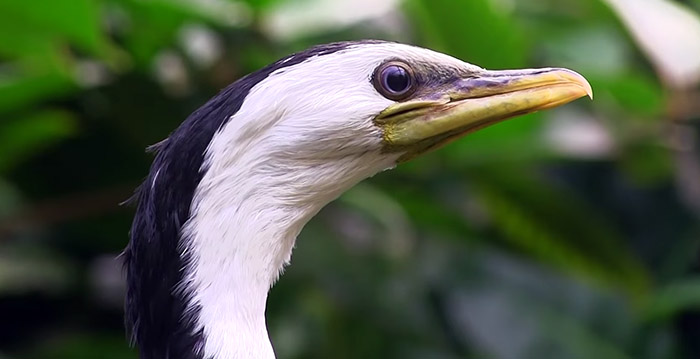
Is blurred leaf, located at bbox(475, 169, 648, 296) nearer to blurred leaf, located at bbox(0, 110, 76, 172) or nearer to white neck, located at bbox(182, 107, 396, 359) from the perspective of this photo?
blurred leaf, located at bbox(0, 110, 76, 172)

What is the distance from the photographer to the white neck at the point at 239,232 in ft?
2.78

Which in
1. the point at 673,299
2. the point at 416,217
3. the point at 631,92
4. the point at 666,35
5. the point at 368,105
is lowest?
the point at 673,299

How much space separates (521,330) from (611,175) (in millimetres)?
387

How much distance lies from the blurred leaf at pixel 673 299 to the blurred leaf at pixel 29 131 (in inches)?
37.9

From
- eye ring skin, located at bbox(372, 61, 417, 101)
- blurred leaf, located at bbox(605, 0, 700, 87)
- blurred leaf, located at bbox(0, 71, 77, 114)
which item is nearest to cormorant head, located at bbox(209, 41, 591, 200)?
eye ring skin, located at bbox(372, 61, 417, 101)

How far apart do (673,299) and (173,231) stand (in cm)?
102

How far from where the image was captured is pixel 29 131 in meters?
1.63

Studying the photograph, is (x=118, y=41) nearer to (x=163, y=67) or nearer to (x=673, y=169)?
(x=163, y=67)

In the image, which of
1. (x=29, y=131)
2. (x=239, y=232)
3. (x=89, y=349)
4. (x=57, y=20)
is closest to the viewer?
(x=239, y=232)

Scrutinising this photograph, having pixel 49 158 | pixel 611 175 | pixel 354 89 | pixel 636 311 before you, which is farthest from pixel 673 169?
pixel 354 89

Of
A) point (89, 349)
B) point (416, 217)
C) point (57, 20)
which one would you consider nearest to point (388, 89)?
point (57, 20)

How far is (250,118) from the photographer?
2.81 feet

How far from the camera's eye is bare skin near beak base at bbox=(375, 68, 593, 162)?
904mm

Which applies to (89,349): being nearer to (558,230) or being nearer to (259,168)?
(558,230)
